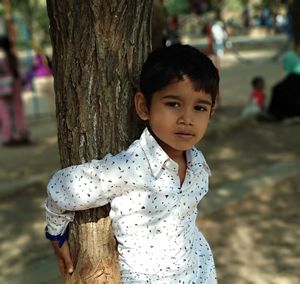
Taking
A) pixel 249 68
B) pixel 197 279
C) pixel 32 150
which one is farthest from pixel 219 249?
pixel 249 68

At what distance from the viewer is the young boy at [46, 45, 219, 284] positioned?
1804 mm

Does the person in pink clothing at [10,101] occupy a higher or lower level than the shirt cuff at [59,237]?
lower

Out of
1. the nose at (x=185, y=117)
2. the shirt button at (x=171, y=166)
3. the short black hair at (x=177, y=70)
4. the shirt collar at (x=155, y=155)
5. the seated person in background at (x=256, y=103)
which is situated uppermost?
the short black hair at (x=177, y=70)

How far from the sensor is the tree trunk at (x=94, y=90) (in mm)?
1981

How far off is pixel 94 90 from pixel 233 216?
331 centimetres

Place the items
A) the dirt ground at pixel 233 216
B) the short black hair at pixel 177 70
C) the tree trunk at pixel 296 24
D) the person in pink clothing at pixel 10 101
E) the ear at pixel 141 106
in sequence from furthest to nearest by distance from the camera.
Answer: the tree trunk at pixel 296 24 → the person in pink clothing at pixel 10 101 → the dirt ground at pixel 233 216 → the ear at pixel 141 106 → the short black hair at pixel 177 70

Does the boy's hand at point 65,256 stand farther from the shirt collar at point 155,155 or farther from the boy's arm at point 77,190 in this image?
the shirt collar at point 155,155

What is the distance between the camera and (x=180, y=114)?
180cm

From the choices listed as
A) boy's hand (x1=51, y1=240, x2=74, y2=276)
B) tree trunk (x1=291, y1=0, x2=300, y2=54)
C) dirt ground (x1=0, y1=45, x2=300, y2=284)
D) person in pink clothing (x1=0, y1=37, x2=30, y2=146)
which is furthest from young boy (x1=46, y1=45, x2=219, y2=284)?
tree trunk (x1=291, y1=0, x2=300, y2=54)

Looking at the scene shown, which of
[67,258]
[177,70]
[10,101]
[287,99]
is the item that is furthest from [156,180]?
[287,99]

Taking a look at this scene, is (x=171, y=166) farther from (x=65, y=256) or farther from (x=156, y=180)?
(x=65, y=256)

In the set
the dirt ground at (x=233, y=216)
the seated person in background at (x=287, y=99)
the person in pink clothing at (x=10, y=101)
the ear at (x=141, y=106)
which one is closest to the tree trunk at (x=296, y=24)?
the seated person in background at (x=287, y=99)

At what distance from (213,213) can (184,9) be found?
37.8 metres

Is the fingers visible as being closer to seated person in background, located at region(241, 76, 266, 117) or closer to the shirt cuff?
the shirt cuff
